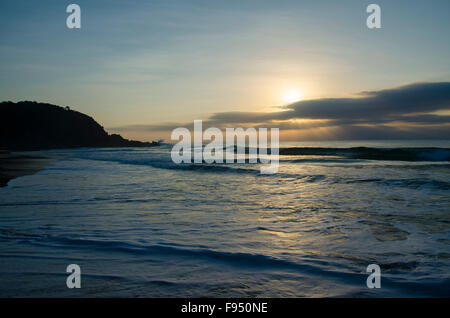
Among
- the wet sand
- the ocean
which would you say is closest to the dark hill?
the wet sand

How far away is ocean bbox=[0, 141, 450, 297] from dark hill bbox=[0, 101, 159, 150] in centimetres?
9027

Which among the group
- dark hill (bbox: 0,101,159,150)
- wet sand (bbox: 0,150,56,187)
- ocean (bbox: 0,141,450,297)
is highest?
dark hill (bbox: 0,101,159,150)

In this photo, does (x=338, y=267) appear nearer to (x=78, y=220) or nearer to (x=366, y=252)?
(x=366, y=252)

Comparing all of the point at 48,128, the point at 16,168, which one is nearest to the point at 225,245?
the point at 16,168

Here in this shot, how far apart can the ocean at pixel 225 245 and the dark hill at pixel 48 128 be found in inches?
3554

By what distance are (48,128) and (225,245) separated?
11127 cm

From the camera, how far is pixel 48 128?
10119 cm

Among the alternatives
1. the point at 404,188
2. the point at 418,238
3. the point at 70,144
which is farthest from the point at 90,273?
the point at 70,144

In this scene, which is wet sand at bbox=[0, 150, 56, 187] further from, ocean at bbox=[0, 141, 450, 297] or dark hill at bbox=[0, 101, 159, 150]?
dark hill at bbox=[0, 101, 159, 150]

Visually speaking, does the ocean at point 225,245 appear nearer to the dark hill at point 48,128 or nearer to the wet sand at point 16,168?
the wet sand at point 16,168

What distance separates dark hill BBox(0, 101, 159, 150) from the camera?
91500 millimetres

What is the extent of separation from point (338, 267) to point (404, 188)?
26.0 ft

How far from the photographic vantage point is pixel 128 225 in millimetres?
5988

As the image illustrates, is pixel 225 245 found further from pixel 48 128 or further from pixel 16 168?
pixel 48 128
